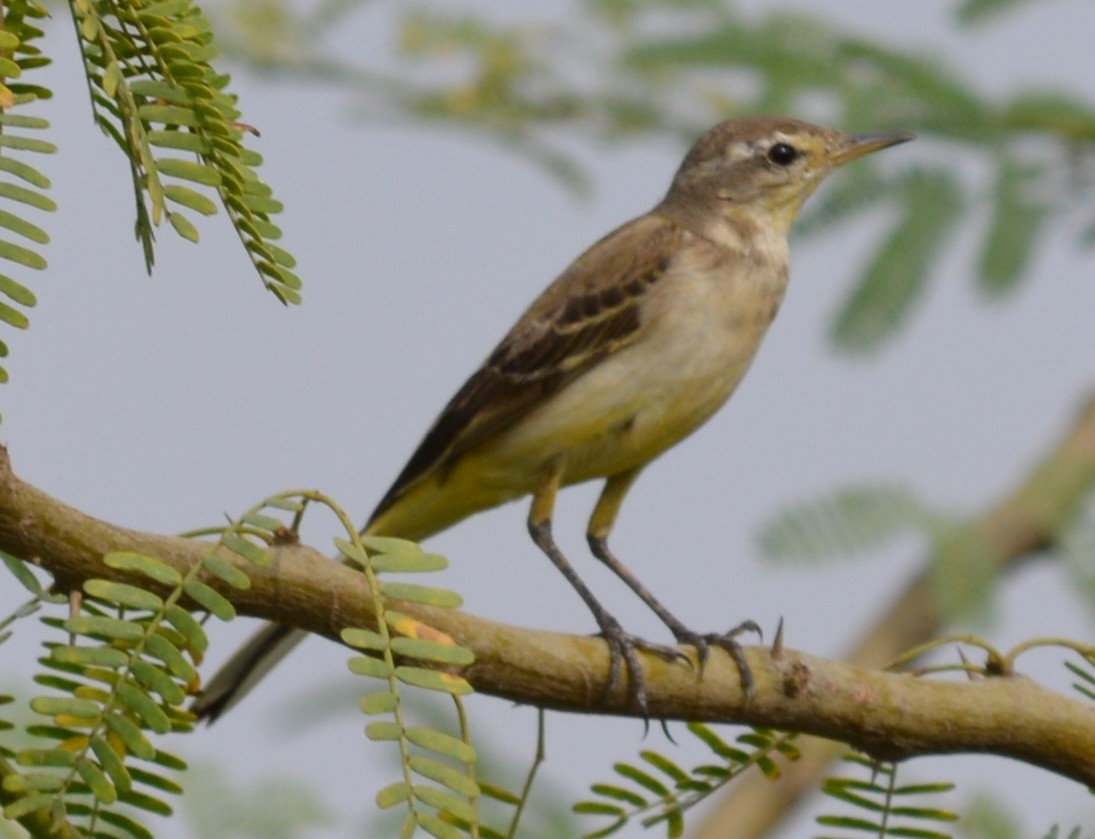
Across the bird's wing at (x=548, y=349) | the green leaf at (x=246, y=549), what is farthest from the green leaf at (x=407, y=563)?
the bird's wing at (x=548, y=349)

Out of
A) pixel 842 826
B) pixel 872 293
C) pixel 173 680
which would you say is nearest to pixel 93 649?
pixel 173 680

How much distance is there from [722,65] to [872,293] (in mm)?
927

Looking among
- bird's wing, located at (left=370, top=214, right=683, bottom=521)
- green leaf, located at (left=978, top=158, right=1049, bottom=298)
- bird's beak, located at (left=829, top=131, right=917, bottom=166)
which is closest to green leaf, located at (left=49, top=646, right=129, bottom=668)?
bird's wing, located at (left=370, top=214, right=683, bottom=521)

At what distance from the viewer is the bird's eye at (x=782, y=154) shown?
6125 mm

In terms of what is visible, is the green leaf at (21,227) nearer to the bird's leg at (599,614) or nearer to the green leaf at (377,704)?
the green leaf at (377,704)

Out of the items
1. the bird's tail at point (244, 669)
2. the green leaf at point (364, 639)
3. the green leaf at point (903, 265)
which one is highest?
the green leaf at point (903, 265)

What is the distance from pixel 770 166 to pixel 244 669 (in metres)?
2.65

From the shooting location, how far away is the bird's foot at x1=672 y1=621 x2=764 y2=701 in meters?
3.26

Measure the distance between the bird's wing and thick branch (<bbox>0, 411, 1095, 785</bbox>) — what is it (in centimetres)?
200

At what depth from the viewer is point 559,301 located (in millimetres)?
5660

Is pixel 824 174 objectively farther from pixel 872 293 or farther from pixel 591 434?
pixel 591 434

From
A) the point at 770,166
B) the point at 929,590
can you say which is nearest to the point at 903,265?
the point at 770,166

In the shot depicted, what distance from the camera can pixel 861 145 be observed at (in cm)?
604

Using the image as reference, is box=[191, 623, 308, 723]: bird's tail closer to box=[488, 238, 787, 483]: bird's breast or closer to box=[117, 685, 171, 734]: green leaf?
box=[488, 238, 787, 483]: bird's breast
